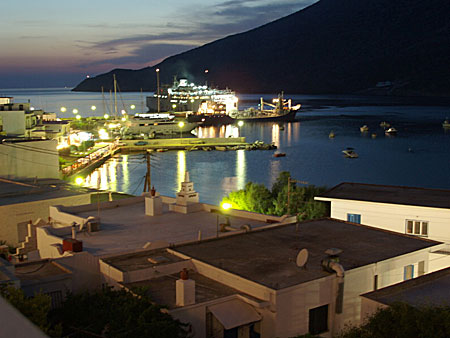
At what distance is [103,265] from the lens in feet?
20.5

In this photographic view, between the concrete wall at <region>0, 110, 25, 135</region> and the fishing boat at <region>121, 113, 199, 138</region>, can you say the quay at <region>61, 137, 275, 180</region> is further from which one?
the concrete wall at <region>0, 110, 25, 135</region>

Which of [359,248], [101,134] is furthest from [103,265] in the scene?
[101,134]

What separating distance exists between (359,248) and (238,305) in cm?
247

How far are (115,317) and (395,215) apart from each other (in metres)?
7.81

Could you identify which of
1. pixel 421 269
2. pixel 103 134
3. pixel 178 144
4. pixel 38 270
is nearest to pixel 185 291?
pixel 38 270

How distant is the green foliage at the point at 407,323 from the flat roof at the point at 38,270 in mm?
3411

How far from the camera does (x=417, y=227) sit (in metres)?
10.8

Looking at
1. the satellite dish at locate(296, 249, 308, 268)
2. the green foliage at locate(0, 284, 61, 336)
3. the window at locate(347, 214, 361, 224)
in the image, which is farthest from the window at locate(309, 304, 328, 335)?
the window at locate(347, 214, 361, 224)

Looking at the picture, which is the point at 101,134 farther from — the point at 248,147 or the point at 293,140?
the point at 293,140

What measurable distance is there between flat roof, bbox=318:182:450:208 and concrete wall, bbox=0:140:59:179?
33.5 ft

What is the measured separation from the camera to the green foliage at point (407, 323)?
393cm

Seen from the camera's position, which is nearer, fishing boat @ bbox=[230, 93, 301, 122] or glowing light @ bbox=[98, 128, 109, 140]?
glowing light @ bbox=[98, 128, 109, 140]

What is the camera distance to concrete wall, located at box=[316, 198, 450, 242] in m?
10.4

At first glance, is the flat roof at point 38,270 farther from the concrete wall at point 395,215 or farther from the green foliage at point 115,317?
the concrete wall at point 395,215
